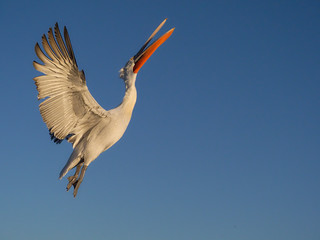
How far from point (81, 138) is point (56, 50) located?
2111 millimetres

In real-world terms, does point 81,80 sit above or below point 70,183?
above

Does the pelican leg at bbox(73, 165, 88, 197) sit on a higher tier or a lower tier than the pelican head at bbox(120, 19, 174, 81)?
lower

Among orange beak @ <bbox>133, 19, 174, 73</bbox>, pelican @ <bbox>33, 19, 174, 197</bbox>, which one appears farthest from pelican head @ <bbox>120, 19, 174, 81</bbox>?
pelican @ <bbox>33, 19, 174, 197</bbox>

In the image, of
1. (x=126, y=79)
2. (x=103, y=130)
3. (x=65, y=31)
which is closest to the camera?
(x=65, y=31)

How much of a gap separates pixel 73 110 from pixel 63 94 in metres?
0.43

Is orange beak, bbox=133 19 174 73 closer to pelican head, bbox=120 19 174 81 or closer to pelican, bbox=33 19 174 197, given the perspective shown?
pelican head, bbox=120 19 174 81

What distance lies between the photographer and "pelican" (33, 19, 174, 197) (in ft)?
29.2

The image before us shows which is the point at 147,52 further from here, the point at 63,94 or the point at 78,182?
the point at 78,182

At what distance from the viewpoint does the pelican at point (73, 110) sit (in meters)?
8.89

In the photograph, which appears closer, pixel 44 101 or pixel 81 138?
pixel 44 101

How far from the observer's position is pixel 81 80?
30.1 ft

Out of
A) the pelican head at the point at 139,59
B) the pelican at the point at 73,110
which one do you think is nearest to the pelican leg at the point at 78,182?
the pelican at the point at 73,110

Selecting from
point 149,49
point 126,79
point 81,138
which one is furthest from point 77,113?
point 149,49

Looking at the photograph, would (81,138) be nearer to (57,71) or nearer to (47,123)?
(47,123)
